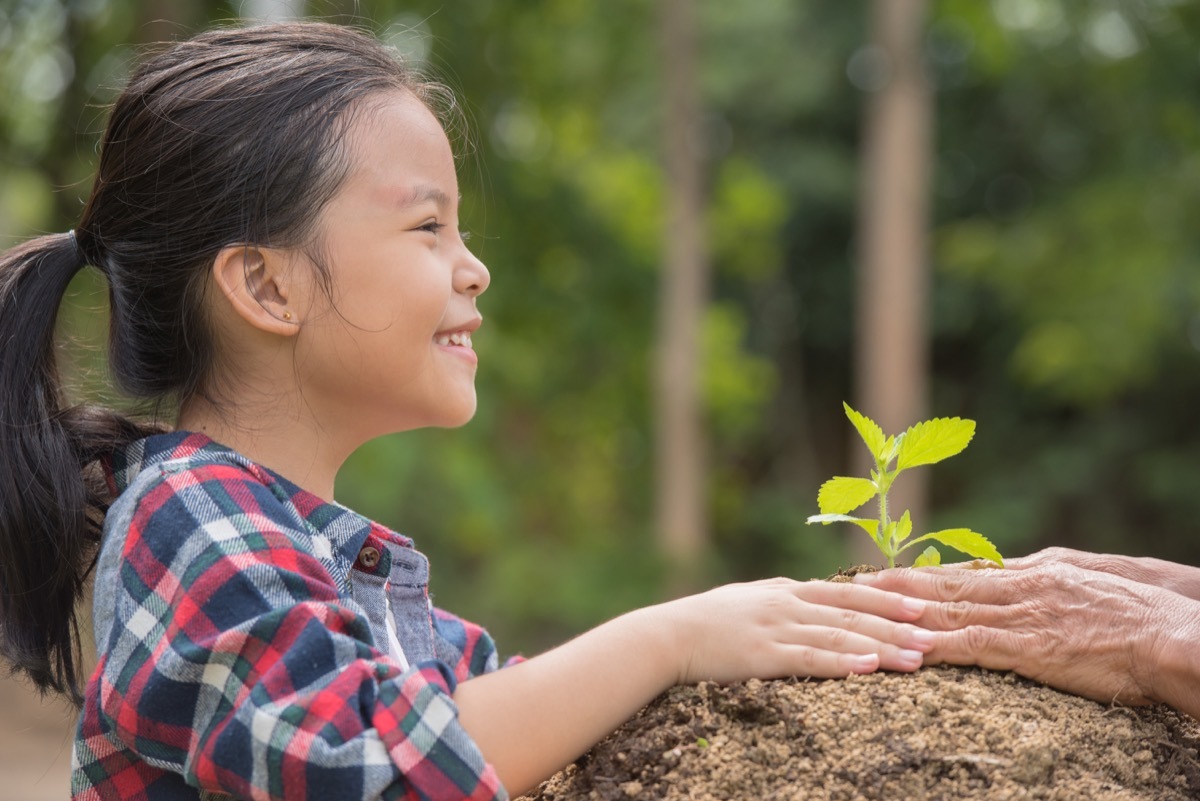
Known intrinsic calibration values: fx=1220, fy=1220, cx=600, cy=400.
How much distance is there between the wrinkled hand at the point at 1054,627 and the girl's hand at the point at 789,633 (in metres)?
0.05

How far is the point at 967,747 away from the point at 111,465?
3.76 ft

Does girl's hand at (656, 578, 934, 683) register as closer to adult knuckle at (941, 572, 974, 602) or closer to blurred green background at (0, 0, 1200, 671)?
adult knuckle at (941, 572, 974, 602)

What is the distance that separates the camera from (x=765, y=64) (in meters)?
16.4

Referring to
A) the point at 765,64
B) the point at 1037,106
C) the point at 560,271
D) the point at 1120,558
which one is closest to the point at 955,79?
the point at 1037,106

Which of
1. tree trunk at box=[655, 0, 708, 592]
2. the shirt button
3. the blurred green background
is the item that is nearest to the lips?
the shirt button

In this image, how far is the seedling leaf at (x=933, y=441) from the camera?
1.66 metres

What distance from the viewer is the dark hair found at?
161 cm

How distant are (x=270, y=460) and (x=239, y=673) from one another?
431mm

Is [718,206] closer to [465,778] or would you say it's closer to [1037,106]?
[1037,106]

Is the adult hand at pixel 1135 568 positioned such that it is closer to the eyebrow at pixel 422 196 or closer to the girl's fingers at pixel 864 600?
the girl's fingers at pixel 864 600

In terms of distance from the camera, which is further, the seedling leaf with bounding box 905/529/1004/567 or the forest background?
the forest background

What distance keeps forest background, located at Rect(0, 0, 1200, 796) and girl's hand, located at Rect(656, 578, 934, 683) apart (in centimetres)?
443

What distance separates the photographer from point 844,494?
1.68 metres

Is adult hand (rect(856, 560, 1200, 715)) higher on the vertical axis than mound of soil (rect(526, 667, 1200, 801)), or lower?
higher
